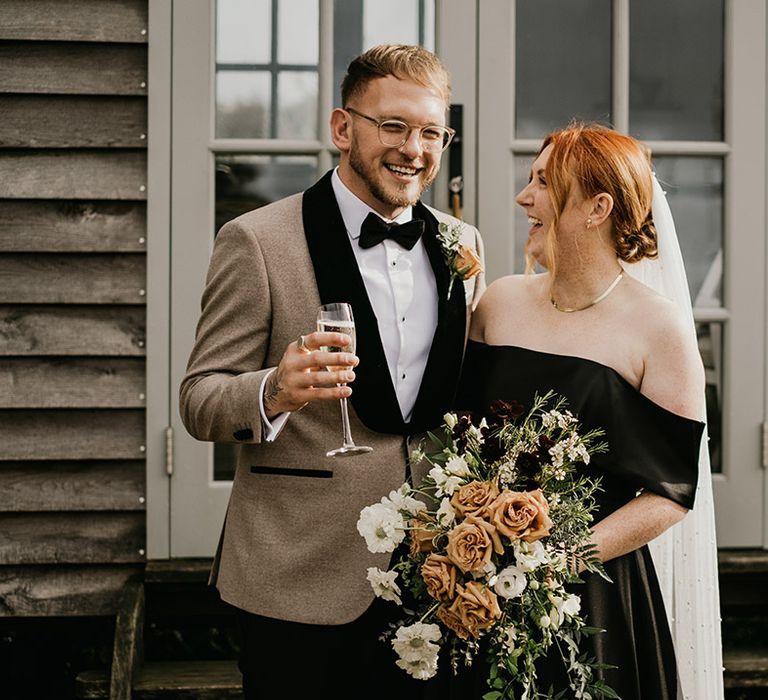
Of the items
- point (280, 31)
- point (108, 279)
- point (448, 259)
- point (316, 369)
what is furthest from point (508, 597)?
point (280, 31)

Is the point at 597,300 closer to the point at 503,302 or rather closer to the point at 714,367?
the point at 503,302

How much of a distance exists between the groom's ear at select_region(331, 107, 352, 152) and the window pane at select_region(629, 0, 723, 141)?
137 centimetres

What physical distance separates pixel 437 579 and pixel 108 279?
1817 millimetres

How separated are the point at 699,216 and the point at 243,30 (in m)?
1.60

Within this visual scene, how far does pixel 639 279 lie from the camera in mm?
2562

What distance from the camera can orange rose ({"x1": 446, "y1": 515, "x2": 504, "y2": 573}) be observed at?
1833 mm

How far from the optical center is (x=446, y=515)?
191 centimetres

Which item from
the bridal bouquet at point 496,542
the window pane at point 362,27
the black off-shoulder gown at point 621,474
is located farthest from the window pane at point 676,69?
the bridal bouquet at point 496,542

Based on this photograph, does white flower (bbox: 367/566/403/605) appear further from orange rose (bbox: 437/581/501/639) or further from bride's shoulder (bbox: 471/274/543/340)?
bride's shoulder (bbox: 471/274/543/340)

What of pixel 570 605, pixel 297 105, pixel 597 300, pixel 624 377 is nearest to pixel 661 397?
pixel 624 377

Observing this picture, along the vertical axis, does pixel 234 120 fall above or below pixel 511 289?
above

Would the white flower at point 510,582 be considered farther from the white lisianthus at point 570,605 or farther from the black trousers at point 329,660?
the black trousers at point 329,660

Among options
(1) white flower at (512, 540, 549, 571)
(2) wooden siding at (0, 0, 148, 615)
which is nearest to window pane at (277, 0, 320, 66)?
(2) wooden siding at (0, 0, 148, 615)

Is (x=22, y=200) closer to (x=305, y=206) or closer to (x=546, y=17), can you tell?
(x=305, y=206)
